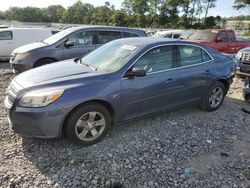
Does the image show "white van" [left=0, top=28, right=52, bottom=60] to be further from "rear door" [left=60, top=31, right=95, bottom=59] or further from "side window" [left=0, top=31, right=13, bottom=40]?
"rear door" [left=60, top=31, right=95, bottom=59]

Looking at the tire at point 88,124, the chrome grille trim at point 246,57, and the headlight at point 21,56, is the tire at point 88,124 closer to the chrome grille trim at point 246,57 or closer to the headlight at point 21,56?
the headlight at point 21,56

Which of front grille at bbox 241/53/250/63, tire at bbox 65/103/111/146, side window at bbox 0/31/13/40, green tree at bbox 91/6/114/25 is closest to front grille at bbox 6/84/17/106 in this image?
tire at bbox 65/103/111/146

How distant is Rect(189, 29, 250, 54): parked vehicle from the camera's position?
34.5 feet

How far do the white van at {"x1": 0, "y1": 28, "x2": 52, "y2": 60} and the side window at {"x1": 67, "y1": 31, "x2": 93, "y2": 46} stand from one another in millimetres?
4410

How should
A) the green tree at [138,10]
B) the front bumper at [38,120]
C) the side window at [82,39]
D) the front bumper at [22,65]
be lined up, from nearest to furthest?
the front bumper at [38,120] → the front bumper at [22,65] → the side window at [82,39] → the green tree at [138,10]

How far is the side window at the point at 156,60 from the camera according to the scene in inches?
157

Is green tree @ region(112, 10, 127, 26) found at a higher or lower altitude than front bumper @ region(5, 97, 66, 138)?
higher

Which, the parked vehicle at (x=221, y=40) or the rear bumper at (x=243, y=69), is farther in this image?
the parked vehicle at (x=221, y=40)

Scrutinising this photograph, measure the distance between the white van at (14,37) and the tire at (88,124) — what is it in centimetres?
861

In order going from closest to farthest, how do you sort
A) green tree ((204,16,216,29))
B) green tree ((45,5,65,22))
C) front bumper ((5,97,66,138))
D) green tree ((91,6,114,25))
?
front bumper ((5,97,66,138))
green tree ((204,16,216,29))
green tree ((91,6,114,25))
green tree ((45,5,65,22))

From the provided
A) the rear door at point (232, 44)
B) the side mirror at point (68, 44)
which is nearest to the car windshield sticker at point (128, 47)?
the side mirror at point (68, 44)

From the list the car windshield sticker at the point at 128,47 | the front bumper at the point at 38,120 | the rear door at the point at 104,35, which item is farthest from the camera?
the rear door at the point at 104,35

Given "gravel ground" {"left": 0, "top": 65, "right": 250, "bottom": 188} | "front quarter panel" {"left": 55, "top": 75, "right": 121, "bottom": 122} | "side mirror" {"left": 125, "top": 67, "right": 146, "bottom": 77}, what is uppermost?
"side mirror" {"left": 125, "top": 67, "right": 146, "bottom": 77}

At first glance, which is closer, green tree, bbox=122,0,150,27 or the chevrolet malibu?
the chevrolet malibu
